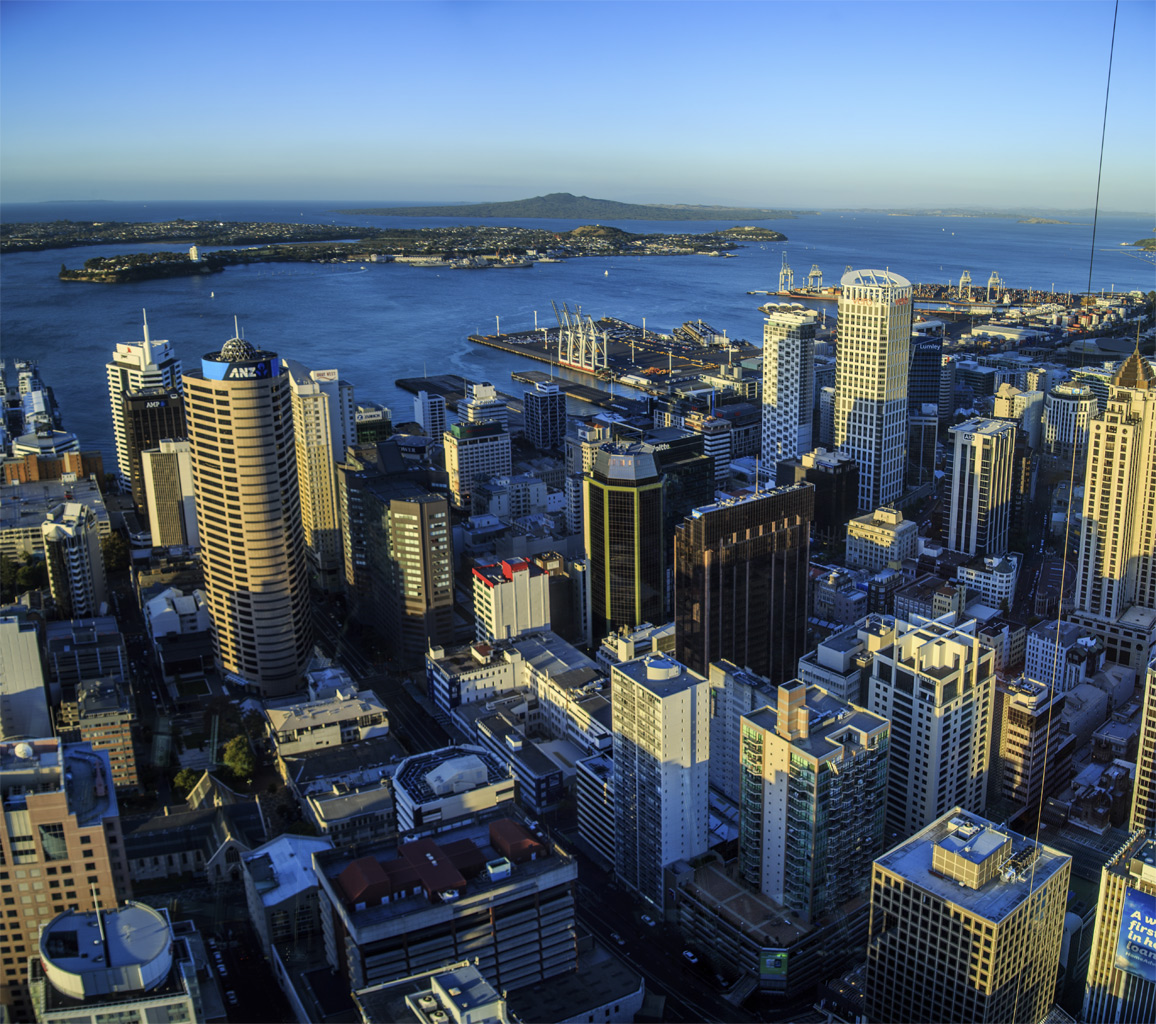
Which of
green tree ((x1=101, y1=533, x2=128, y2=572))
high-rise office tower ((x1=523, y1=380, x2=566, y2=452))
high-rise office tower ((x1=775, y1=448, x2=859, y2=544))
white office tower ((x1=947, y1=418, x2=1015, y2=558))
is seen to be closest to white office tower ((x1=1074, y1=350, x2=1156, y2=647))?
white office tower ((x1=947, y1=418, x2=1015, y2=558))

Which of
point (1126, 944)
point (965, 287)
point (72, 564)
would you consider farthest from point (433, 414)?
point (965, 287)

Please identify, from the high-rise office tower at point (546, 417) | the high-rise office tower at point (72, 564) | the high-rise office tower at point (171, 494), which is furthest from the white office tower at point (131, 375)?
the high-rise office tower at point (546, 417)

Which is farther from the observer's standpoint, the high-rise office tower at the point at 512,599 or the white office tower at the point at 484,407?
the white office tower at the point at 484,407

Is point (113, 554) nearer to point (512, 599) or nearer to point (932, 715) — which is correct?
point (512, 599)

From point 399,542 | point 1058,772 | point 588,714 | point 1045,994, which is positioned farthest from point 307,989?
point 1058,772

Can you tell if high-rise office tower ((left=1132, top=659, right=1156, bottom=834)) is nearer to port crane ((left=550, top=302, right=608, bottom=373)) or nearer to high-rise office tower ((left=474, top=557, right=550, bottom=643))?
high-rise office tower ((left=474, top=557, right=550, bottom=643))

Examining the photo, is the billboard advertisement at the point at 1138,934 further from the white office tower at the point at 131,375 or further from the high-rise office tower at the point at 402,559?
the white office tower at the point at 131,375
